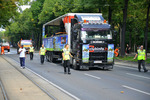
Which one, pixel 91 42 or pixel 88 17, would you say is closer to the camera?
pixel 91 42

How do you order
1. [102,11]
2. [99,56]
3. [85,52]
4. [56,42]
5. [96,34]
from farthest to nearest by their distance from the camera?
[102,11] → [56,42] → [96,34] → [99,56] → [85,52]

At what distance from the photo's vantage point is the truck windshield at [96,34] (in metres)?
20.0

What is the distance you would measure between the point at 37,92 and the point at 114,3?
25.8 meters

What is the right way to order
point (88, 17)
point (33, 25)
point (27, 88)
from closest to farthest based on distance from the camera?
point (27, 88) < point (88, 17) < point (33, 25)

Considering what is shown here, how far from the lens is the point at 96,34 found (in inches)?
795

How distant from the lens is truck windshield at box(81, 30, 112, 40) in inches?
787

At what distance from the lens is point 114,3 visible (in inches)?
1385

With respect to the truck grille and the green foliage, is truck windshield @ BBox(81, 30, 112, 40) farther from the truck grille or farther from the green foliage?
the green foliage

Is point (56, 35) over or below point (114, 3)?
below

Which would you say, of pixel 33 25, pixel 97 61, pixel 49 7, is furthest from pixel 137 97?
pixel 33 25

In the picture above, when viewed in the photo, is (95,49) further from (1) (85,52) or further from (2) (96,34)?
(2) (96,34)

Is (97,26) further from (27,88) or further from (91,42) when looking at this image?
(27,88)

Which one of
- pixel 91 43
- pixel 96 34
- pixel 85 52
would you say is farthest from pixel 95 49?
pixel 96 34

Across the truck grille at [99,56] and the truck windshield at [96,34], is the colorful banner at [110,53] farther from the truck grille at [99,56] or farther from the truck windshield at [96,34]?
the truck windshield at [96,34]
